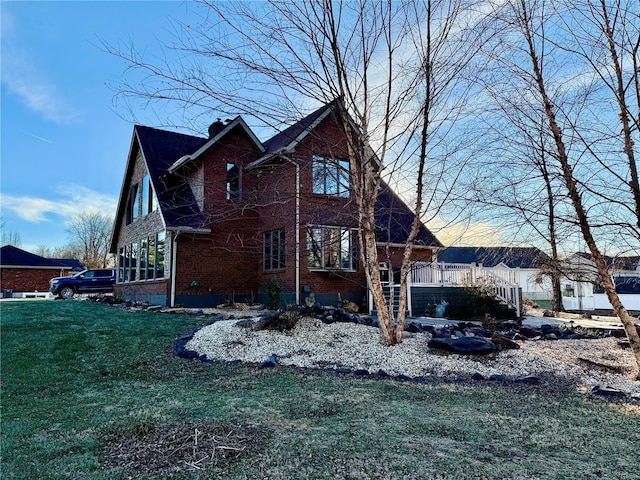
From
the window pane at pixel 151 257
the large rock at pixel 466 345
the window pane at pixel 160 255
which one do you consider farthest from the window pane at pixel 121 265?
the large rock at pixel 466 345

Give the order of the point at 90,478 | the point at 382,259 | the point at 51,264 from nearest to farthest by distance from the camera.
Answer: the point at 90,478, the point at 382,259, the point at 51,264

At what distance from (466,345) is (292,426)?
381cm

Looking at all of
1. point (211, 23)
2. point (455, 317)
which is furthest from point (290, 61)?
point (455, 317)

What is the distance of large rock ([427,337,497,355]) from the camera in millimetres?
6312

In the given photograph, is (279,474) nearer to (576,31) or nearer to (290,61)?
(290,61)

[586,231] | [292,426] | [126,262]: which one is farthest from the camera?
[126,262]

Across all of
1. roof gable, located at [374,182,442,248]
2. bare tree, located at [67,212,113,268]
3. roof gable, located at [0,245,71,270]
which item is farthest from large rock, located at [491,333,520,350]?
bare tree, located at [67,212,113,268]

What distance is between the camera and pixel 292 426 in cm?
342

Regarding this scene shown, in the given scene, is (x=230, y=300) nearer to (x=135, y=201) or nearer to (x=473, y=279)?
(x=135, y=201)

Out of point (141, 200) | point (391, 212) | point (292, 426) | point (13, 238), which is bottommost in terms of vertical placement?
point (292, 426)

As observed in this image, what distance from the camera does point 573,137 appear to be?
5594mm

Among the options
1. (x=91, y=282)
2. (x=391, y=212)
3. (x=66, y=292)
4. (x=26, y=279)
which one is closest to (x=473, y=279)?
(x=391, y=212)

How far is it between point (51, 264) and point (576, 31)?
3719 centimetres

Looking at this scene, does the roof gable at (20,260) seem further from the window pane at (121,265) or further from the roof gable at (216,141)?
the roof gable at (216,141)
